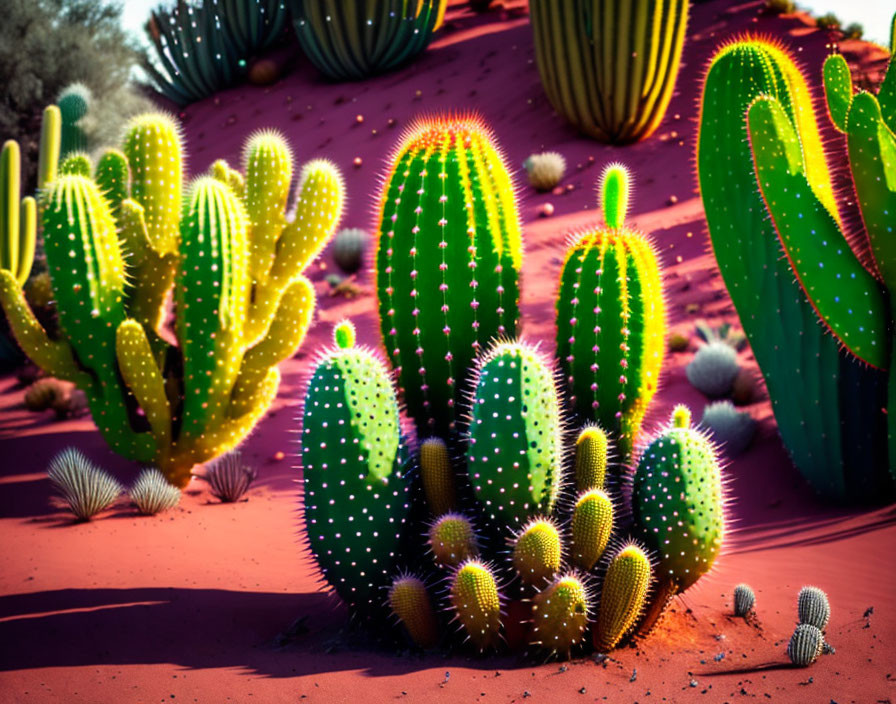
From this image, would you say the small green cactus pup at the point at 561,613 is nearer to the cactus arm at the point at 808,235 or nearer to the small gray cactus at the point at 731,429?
the cactus arm at the point at 808,235

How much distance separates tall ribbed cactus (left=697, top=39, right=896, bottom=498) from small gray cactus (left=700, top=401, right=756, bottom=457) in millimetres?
752

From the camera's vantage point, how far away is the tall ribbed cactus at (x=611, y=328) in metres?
4.06

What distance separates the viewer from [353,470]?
12.5 feet

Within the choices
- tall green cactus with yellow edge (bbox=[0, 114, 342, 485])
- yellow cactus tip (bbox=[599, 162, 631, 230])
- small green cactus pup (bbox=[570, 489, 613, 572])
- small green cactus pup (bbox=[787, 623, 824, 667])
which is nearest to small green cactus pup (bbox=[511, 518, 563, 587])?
small green cactus pup (bbox=[570, 489, 613, 572])

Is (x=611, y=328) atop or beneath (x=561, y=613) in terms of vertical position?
atop

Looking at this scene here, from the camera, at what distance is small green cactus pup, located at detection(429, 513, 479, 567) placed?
376 centimetres

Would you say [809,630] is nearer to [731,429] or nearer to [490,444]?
[490,444]

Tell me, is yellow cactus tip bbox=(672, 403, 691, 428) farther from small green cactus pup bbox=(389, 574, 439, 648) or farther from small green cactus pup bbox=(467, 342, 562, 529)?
small green cactus pup bbox=(389, 574, 439, 648)

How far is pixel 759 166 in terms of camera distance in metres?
5.28

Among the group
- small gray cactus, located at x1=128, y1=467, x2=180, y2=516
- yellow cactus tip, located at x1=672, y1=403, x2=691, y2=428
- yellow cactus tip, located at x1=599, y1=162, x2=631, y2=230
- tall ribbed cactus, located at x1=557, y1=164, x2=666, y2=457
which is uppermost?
yellow cactus tip, located at x1=599, y1=162, x2=631, y2=230

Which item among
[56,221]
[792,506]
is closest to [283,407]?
[56,221]

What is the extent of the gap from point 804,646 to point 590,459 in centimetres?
105

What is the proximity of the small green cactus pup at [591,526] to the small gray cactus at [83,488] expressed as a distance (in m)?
3.47

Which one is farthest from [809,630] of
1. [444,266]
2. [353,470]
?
[444,266]
